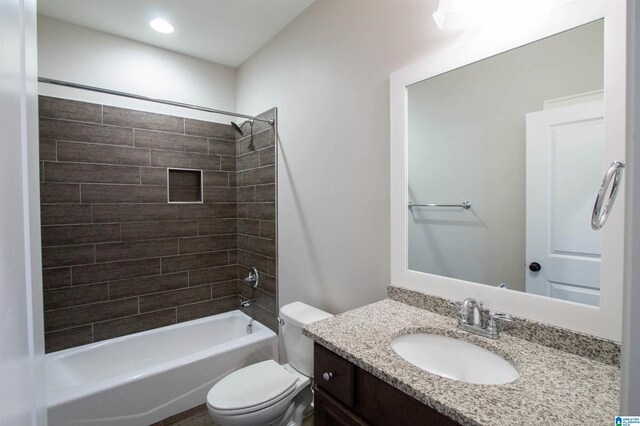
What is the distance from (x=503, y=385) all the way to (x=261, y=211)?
85.3 inches

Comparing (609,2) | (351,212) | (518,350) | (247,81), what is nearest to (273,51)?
(247,81)

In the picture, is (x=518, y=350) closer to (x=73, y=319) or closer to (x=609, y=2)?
(x=609, y=2)

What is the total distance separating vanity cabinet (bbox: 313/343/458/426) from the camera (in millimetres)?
819

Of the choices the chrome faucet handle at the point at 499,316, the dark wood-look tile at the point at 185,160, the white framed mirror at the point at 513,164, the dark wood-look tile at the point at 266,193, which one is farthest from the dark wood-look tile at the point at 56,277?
the chrome faucet handle at the point at 499,316

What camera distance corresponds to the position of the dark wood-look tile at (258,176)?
2.52 m

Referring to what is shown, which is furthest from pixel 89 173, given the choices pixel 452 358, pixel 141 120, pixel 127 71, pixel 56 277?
pixel 452 358

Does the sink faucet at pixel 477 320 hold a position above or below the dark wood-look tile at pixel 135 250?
below

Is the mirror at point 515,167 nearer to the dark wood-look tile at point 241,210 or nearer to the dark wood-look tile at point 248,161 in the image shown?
the dark wood-look tile at point 248,161

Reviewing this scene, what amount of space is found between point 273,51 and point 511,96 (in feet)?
6.31

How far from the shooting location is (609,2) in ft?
3.04

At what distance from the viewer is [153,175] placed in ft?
8.50

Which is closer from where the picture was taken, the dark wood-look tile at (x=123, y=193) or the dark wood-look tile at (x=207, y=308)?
the dark wood-look tile at (x=123, y=193)

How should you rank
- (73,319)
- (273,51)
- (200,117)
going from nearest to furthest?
1. (73,319)
2. (273,51)
3. (200,117)

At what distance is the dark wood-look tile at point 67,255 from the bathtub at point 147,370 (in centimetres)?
66
